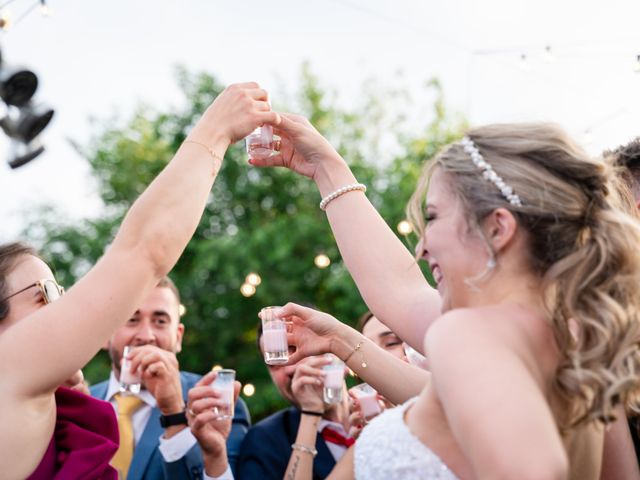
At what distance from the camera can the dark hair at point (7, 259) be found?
255 centimetres

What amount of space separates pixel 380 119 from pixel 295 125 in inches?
553

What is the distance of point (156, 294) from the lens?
502 cm

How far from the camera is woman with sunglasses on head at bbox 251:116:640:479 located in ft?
5.48

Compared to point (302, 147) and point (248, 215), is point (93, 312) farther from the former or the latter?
point (248, 215)

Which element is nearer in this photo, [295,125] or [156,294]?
[295,125]

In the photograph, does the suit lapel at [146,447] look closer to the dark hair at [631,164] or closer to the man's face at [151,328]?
the man's face at [151,328]

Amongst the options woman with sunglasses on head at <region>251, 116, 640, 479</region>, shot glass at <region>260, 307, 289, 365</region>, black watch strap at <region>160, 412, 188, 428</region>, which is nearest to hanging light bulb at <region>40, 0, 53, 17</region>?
black watch strap at <region>160, 412, 188, 428</region>

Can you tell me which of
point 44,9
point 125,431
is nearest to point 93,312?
point 125,431

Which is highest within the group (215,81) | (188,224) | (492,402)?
(188,224)

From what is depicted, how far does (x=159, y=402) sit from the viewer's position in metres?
3.97

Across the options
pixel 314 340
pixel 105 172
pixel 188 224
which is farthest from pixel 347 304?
pixel 188 224

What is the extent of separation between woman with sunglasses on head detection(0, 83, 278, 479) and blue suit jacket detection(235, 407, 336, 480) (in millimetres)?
1976

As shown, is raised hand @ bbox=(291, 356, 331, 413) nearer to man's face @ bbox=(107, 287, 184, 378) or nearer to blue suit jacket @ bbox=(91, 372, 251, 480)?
blue suit jacket @ bbox=(91, 372, 251, 480)

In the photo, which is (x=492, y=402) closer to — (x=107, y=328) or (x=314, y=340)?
(x=107, y=328)
